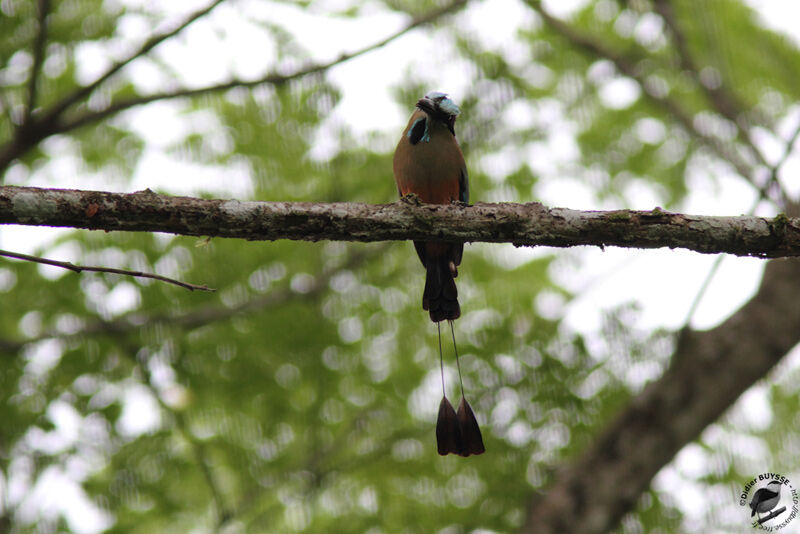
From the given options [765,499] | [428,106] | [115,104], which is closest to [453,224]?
[428,106]

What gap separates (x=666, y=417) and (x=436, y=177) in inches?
91.8

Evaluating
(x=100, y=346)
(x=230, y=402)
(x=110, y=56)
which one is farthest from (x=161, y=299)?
(x=110, y=56)

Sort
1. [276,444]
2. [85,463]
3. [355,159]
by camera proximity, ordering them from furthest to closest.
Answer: [355,159], [276,444], [85,463]

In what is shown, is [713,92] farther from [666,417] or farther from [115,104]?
[115,104]

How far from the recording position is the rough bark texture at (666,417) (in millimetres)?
5109

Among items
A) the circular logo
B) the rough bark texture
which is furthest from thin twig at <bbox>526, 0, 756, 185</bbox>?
the circular logo

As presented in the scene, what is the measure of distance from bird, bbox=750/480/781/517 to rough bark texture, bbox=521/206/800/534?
0.54 metres

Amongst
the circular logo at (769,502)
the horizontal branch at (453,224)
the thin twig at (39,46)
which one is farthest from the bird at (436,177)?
the circular logo at (769,502)

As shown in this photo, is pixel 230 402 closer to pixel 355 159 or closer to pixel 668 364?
pixel 355 159

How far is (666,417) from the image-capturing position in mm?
5227

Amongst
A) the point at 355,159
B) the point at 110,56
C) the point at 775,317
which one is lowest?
the point at 775,317

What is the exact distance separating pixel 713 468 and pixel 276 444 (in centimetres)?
291

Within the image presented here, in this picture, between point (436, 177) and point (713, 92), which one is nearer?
point (436, 177)

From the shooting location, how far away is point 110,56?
4914 millimetres
